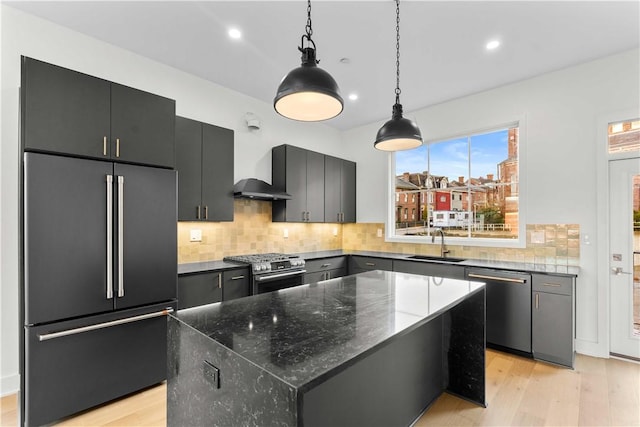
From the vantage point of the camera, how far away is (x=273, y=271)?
3502mm

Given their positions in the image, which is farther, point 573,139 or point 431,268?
point 431,268

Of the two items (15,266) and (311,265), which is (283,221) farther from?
(15,266)

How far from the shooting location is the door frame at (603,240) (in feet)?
10.3

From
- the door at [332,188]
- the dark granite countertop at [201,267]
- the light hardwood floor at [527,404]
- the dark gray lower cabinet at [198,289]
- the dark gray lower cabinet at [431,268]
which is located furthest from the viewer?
the door at [332,188]

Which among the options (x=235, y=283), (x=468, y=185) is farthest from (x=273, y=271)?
(x=468, y=185)

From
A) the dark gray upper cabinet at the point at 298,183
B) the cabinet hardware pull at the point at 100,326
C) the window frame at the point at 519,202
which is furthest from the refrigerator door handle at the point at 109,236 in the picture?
the window frame at the point at 519,202

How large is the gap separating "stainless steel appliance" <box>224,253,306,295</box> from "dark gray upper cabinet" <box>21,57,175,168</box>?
4.48 ft

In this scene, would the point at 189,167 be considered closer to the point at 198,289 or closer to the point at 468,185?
the point at 198,289

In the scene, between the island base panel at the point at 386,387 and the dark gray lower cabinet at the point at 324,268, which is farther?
the dark gray lower cabinet at the point at 324,268

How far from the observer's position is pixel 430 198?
467 centimetres

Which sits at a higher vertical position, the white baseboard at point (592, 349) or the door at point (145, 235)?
the door at point (145, 235)

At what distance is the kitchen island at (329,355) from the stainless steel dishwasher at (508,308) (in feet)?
3.89

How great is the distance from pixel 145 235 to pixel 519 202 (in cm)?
406

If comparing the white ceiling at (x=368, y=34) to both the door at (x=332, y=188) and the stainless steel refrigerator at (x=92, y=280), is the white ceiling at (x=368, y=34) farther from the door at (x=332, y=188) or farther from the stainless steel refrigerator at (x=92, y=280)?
the door at (x=332, y=188)
